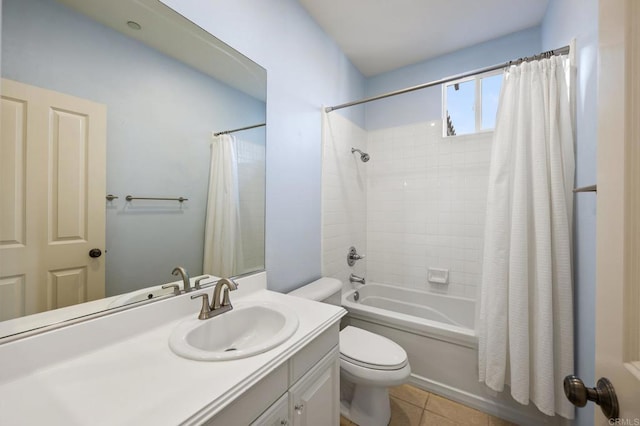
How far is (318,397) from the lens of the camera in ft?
3.39

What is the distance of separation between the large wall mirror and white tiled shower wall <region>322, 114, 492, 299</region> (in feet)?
3.26

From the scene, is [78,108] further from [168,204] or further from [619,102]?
[619,102]

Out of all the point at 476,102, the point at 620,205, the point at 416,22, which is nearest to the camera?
the point at 620,205

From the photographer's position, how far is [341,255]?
2277mm

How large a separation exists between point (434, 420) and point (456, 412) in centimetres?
18

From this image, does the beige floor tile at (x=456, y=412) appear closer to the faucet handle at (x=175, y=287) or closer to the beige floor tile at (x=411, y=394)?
the beige floor tile at (x=411, y=394)

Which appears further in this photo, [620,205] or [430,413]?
[430,413]

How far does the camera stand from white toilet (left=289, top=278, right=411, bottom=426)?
1.36 meters

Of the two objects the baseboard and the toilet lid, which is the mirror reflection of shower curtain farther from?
the baseboard

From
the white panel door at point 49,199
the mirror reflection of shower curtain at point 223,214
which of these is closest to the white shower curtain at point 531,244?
the mirror reflection of shower curtain at point 223,214

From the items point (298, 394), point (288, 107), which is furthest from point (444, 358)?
point (288, 107)

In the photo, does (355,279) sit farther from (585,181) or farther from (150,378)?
(150,378)

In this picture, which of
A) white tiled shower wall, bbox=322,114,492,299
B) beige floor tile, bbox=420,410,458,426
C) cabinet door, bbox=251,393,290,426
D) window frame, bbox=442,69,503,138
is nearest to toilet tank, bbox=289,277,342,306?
white tiled shower wall, bbox=322,114,492,299

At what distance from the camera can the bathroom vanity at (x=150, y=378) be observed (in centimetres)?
57
